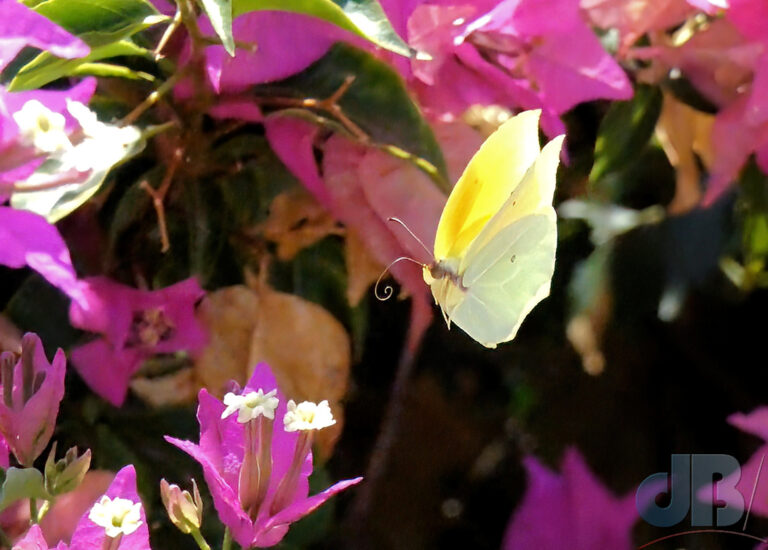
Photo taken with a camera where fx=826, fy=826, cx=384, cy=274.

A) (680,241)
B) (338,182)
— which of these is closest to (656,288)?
(680,241)

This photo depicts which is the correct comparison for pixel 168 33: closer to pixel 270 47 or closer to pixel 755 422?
pixel 270 47

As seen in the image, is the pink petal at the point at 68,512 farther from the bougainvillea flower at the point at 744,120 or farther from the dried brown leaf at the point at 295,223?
the bougainvillea flower at the point at 744,120

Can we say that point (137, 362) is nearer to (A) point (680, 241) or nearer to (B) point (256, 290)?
(B) point (256, 290)

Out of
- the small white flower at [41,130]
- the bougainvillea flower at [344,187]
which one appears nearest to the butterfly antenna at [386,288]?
the bougainvillea flower at [344,187]

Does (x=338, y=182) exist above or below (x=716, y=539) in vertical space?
above

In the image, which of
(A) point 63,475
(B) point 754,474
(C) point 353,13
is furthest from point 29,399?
(B) point 754,474
